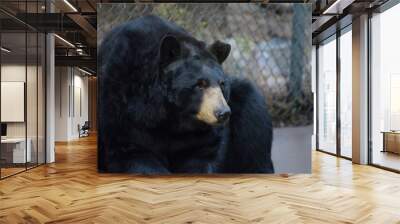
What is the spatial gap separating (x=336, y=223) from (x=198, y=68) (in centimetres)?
315

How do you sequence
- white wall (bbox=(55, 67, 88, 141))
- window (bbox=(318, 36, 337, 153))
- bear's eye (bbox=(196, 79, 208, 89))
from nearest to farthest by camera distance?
1. bear's eye (bbox=(196, 79, 208, 89))
2. window (bbox=(318, 36, 337, 153))
3. white wall (bbox=(55, 67, 88, 141))

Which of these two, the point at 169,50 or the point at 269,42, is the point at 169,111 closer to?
the point at 169,50

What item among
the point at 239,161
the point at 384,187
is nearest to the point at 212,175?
the point at 239,161

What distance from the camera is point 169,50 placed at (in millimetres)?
6047

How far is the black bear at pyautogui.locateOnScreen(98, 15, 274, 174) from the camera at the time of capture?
19.7 feet

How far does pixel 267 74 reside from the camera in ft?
21.0

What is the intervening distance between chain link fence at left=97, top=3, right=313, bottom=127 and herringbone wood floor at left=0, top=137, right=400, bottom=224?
1340 mm

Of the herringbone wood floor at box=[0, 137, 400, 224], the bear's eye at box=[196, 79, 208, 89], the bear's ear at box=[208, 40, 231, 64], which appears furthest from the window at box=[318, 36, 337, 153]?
the bear's eye at box=[196, 79, 208, 89]

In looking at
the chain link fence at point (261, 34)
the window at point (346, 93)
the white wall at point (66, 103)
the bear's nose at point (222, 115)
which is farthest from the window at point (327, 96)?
the white wall at point (66, 103)

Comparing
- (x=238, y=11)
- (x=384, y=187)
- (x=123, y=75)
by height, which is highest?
(x=238, y=11)

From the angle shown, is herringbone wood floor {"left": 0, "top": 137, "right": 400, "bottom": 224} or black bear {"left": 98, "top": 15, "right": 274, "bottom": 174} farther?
black bear {"left": 98, "top": 15, "right": 274, "bottom": 174}

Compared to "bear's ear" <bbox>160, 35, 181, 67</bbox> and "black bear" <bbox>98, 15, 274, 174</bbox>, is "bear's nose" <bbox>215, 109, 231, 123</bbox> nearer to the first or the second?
"black bear" <bbox>98, 15, 274, 174</bbox>

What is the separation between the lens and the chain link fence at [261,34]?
6371 millimetres

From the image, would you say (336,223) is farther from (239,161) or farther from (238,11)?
(238,11)
